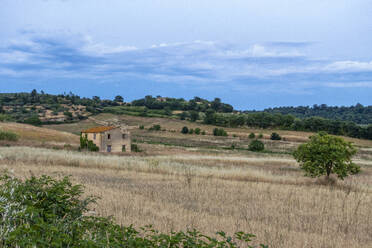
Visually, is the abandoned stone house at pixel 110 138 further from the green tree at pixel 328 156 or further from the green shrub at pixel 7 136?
the green tree at pixel 328 156

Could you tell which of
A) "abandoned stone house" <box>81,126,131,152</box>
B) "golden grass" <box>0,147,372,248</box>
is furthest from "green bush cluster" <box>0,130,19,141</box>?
"golden grass" <box>0,147,372,248</box>

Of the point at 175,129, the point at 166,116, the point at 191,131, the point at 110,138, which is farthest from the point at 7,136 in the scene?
the point at 166,116

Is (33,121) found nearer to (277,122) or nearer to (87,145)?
Result: (87,145)

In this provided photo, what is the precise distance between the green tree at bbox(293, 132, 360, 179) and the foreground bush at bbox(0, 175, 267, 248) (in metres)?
20.7

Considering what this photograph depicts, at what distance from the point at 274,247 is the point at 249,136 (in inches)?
4234

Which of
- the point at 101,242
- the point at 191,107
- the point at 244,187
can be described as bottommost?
the point at 244,187

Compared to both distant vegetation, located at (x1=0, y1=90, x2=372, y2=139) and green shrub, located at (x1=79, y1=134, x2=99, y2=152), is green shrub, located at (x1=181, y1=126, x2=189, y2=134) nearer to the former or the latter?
distant vegetation, located at (x1=0, y1=90, x2=372, y2=139)

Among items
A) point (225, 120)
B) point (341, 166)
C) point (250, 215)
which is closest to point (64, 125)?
point (225, 120)

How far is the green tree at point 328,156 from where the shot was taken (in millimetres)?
25172

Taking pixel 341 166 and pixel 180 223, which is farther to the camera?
pixel 341 166

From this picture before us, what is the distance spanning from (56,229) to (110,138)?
53.3 m

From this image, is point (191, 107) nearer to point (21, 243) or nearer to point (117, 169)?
point (117, 169)

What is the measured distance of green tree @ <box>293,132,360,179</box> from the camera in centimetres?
2517

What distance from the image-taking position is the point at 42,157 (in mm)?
30172
